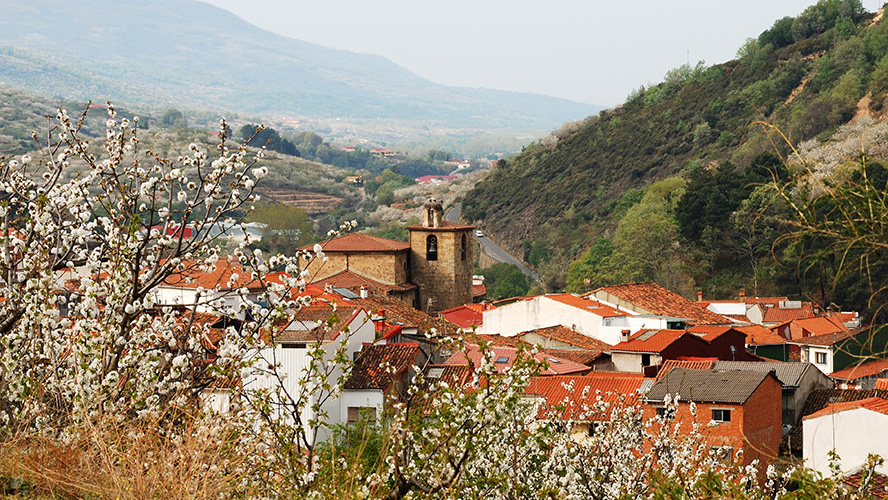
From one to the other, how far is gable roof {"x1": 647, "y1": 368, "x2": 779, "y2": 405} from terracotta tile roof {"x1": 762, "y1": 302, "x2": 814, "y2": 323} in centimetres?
2272

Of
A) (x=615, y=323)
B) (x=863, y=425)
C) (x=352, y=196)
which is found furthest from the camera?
(x=352, y=196)

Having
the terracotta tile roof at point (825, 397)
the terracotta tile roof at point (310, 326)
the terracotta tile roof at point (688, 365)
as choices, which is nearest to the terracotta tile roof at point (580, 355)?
the terracotta tile roof at point (688, 365)

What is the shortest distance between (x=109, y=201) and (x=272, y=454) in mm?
2525

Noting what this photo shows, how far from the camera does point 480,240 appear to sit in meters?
82.2

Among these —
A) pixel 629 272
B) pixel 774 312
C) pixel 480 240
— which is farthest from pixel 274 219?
pixel 774 312

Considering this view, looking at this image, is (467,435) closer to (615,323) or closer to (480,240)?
(615,323)

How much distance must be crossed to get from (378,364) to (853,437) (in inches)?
370

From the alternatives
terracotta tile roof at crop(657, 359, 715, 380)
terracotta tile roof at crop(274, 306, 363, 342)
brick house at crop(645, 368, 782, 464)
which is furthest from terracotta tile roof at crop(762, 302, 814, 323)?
terracotta tile roof at crop(274, 306, 363, 342)

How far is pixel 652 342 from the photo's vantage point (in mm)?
29094

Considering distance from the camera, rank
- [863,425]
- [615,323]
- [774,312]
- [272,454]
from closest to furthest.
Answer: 1. [272,454]
2. [863,425]
3. [615,323]
4. [774,312]

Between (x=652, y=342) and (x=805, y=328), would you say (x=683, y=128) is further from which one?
(x=652, y=342)

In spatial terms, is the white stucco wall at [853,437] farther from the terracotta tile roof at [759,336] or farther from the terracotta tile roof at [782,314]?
the terracotta tile roof at [782,314]

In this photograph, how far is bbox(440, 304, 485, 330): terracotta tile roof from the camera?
3831 cm

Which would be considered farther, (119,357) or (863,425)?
(863,425)
